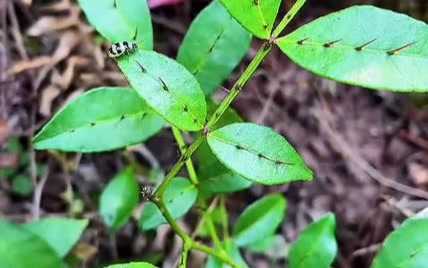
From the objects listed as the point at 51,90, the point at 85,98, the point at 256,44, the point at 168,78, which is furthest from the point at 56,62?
the point at 168,78

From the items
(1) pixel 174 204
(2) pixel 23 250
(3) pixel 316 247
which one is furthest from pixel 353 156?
(2) pixel 23 250

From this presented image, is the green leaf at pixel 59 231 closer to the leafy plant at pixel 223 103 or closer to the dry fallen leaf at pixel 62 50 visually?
the leafy plant at pixel 223 103

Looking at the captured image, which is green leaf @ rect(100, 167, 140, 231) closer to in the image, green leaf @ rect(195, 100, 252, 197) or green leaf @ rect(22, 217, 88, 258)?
green leaf @ rect(22, 217, 88, 258)

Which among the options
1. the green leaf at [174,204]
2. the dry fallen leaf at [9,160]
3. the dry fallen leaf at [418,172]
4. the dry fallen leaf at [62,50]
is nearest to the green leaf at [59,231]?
the green leaf at [174,204]

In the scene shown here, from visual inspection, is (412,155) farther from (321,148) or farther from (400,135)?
(321,148)

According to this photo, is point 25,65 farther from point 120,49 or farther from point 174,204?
point 120,49
